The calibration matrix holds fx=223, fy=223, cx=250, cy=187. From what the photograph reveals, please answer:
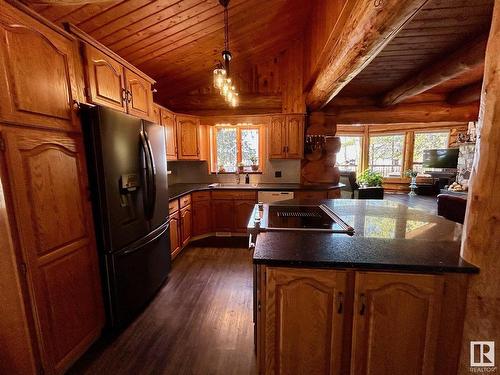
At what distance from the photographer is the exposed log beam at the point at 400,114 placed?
4.11 m

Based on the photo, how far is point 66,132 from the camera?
1417mm

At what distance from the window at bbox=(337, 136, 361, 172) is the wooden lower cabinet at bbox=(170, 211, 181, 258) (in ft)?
23.3

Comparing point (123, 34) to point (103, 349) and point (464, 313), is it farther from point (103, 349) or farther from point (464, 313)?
point (464, 313)

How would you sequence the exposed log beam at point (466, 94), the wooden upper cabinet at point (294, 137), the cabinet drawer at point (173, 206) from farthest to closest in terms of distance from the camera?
the wooden upper cabinet at point (294, 137)
the exposed log beam at point (466, 94)
the cabinet drawer at point (173, 206)

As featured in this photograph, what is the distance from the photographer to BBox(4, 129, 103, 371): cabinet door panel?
1190 mm

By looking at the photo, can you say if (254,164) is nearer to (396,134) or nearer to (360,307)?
(360,307)

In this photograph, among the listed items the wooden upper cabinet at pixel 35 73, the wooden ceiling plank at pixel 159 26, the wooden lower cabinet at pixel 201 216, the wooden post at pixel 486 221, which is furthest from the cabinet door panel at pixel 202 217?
the wooden post at pixel 486 221

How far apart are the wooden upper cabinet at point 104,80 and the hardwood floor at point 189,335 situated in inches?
71.7

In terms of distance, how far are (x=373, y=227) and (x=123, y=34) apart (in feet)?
8.96

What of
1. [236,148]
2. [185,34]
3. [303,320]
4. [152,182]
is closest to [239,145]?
[236,148]

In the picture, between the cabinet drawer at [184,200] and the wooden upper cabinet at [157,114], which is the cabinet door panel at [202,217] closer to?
the cabinet drawer at [184,200]

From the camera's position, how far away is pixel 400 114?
13.8ft

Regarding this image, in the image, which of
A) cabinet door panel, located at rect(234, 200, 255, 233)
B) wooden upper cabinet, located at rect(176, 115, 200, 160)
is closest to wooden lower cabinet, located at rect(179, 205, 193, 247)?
cabinet door panel, located at rect(234, 200, 255, 233)

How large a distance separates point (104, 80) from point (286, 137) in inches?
111
